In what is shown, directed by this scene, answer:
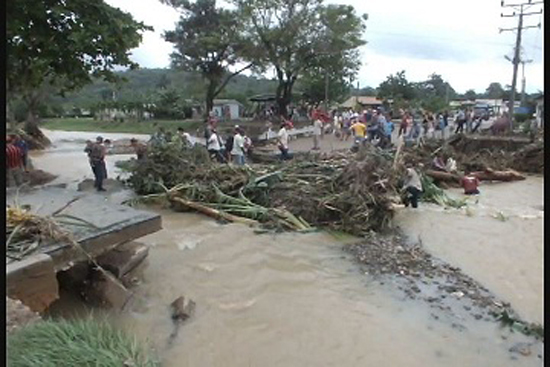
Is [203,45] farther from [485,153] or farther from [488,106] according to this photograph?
[488,106]

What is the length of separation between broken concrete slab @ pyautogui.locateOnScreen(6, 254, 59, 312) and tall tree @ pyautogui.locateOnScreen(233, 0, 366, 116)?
88.5 feet

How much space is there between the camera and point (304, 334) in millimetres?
5676

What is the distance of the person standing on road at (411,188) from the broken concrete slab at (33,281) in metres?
8.31

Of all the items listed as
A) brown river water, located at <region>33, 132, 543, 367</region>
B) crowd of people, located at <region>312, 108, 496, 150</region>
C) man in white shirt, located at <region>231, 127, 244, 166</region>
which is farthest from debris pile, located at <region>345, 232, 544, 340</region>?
crowd of people, located at <region>312, 108, 496, 150</region>

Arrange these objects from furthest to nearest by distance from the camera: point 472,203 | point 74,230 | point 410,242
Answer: point 472,203 < point 410,242 < point 74,230

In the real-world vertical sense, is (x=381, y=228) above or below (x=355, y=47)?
below

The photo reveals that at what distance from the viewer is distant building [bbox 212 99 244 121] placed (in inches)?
1971

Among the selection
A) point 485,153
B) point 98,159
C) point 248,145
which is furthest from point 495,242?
point 485,153

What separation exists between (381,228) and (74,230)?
5.99 m

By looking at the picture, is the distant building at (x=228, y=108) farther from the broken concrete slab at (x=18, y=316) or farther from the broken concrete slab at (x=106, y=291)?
the broken concrete slab at (x=18, y=316)

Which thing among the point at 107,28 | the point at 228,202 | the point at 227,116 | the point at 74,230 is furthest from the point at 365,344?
the point at 227,116

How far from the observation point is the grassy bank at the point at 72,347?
3.69 m

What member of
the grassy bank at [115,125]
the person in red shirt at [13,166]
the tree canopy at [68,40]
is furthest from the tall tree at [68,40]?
the grassy bank at [115,125]

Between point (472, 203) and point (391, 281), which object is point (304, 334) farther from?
point (472, 203)
